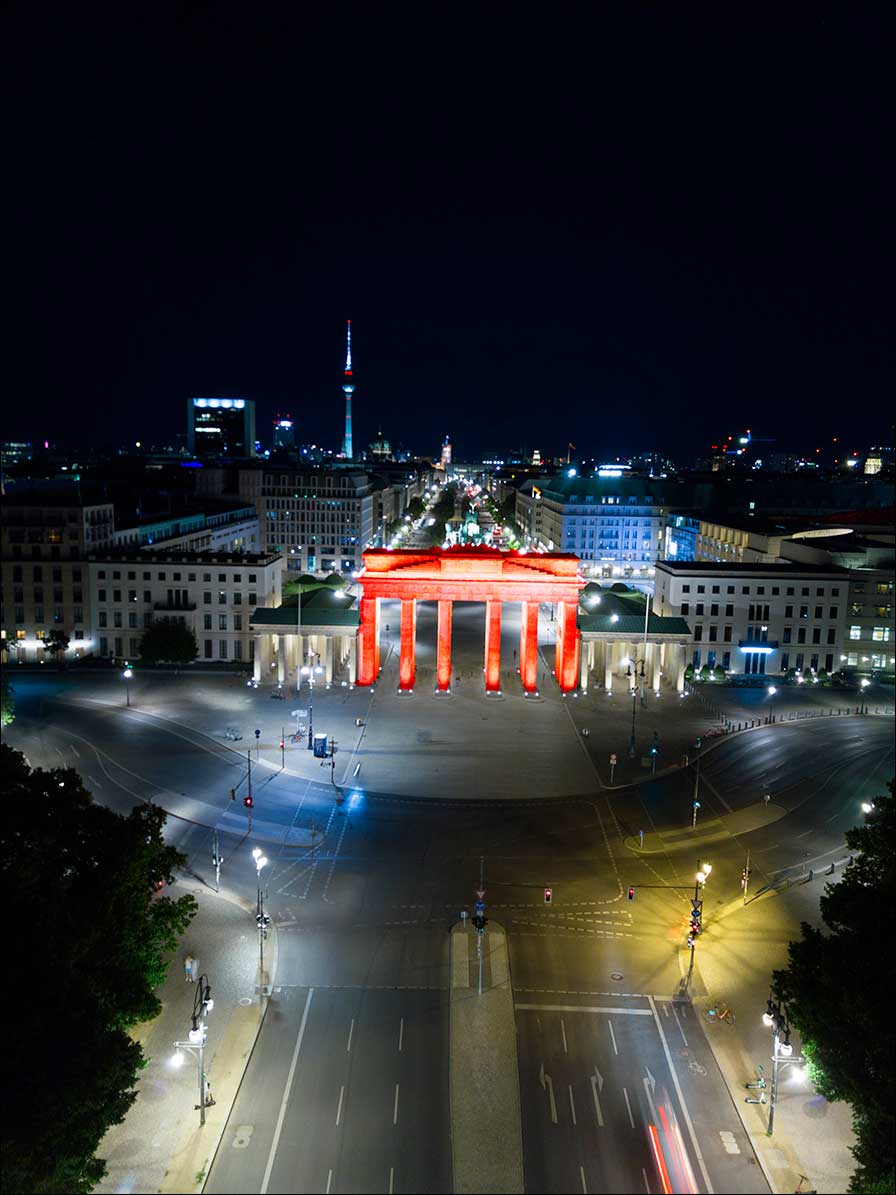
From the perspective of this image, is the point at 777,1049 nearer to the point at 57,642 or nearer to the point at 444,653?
the point at 444,653

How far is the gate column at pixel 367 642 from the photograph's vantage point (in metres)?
91.7

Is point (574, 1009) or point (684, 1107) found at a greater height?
point (684, 1107)

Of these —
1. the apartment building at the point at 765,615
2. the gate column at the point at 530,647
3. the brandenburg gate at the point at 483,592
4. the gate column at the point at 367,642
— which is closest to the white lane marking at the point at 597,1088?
the brandenburg gate at the point at 483,592

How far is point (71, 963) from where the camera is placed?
28016 millimetres

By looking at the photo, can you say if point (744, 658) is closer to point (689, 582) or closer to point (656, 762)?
point (689, 582)

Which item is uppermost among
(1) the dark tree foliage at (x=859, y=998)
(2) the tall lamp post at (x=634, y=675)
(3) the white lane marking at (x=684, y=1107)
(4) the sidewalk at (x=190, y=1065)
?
(1) the dark tree foliage at (x=859, y=998)

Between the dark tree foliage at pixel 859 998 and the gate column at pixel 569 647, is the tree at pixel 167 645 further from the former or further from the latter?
the dark tree foliage at pixel 859 998

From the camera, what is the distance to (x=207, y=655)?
10175cm

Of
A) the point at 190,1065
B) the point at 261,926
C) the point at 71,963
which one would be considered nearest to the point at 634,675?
the point at 261,926

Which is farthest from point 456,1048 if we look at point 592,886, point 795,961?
point 592,886

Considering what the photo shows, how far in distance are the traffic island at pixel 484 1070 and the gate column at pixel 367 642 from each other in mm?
52093

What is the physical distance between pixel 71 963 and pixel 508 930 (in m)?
21.5

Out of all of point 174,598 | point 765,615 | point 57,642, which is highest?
point 765,615

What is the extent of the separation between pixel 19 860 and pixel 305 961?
15511 millimetres
